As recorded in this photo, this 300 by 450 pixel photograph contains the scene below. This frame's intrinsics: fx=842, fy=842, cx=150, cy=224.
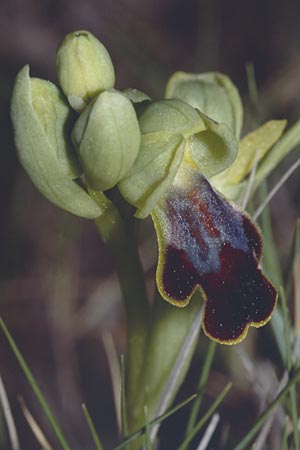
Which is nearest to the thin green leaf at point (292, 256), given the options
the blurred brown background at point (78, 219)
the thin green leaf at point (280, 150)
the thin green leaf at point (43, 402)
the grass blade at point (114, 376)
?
the thin green leaf at point (280, 150)

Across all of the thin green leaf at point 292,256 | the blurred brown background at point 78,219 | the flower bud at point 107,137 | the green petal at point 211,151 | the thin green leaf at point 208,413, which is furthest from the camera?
the blurred brown background at point 78,219

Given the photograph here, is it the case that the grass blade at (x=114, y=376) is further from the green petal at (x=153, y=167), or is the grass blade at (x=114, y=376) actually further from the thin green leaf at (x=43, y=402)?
the green petal at (x=153, y=167)

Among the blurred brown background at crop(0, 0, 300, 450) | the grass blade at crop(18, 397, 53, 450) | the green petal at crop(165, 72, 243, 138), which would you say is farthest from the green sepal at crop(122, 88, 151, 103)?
the blurred brown background at crop(0, 0, 300, 450)

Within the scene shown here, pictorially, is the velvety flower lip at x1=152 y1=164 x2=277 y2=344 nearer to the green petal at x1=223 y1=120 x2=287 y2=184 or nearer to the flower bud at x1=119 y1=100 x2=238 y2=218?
the flower bud at x1=119 y1=100 x2=238 y2=218

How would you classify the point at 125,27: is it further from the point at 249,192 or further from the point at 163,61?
the point at 249,192

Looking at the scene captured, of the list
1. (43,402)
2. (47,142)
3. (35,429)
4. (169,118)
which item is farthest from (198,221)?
(35,429)
